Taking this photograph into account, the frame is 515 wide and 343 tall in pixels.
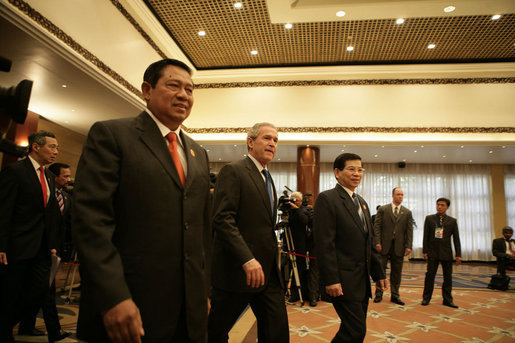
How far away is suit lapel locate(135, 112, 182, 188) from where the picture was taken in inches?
47.8

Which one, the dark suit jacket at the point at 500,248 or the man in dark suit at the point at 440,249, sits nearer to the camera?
the man in dark suit at the point at 440,249

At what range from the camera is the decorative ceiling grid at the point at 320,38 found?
22.2 feet

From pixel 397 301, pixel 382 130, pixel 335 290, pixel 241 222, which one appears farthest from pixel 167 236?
pixel 382 130

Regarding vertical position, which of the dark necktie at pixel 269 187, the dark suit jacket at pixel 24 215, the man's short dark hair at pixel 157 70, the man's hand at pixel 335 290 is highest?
the man's short dark hair at pixel 157 70

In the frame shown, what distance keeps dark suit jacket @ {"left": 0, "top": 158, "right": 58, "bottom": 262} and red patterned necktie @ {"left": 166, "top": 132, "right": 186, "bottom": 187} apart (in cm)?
183

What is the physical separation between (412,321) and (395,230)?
1.71 m

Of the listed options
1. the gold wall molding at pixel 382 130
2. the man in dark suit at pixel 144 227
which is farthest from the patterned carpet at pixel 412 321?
the gold wall molding at pixel 382 130

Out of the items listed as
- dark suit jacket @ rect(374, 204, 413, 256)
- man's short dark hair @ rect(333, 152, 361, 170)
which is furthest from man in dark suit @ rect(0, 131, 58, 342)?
dark suit jacket @ rect(374, 204, 413, 256)

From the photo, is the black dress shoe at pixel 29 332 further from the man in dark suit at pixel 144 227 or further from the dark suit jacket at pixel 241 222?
the man in dark suit at pixel 144 227

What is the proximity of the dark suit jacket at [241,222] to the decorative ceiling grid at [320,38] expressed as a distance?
17.9 ft

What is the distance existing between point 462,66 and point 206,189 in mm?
9523

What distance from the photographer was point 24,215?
2.47 metres

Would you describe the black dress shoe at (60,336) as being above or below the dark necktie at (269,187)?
below

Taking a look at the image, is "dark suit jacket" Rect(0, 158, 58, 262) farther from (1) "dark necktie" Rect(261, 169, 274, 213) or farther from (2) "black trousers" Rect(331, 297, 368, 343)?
(2) "black trousers" Rect(331, 297, 368, 343)
